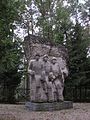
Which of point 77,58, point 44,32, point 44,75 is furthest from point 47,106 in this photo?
point 44,32

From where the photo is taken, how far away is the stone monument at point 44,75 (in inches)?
596

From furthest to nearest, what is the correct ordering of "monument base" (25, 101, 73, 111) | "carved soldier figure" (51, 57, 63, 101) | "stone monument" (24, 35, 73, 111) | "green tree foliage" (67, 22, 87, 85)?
"green tree foliage" (67, 22, 87, 85) < "carved soldier figure" (51, 57, 63, 101) < "stone monument" (24, 35, 73, 111) < "monument base" (25, 101, 73, 111)

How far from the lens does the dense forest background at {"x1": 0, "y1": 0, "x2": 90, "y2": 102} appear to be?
34.0 ft

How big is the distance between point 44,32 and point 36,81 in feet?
46.0

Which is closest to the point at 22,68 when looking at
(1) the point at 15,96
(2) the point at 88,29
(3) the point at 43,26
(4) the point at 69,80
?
(1) the point at 15,96

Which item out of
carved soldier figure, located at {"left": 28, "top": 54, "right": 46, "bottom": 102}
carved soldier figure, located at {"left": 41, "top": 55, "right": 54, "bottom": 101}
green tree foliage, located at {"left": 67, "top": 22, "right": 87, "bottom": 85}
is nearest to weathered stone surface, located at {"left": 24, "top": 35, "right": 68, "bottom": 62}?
carved soldier figure, located at {"left": 41, "top": 55, "right": 54, "bottom": 101}

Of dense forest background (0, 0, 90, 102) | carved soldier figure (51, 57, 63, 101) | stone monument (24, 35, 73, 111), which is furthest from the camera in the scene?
carved soldier figure (51, 57, 63, 101)

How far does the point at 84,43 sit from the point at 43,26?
569 centimetres

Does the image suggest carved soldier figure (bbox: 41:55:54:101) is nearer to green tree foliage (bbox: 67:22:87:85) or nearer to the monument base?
the monument base

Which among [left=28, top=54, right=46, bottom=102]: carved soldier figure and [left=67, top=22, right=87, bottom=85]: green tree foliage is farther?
[left=67, top=22, right=87, bottom=85]: green tree foliage

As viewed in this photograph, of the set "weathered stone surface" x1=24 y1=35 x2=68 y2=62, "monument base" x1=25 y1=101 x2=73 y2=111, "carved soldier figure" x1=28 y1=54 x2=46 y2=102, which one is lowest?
"monument base" x1=25 y1=101 x2=73 y2=111

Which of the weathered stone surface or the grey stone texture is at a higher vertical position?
the weathered stone surface

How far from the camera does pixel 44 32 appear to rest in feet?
94.1

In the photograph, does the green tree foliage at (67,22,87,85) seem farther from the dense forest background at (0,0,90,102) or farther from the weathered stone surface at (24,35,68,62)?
the weathered stone surface at (24,35,68,62)
